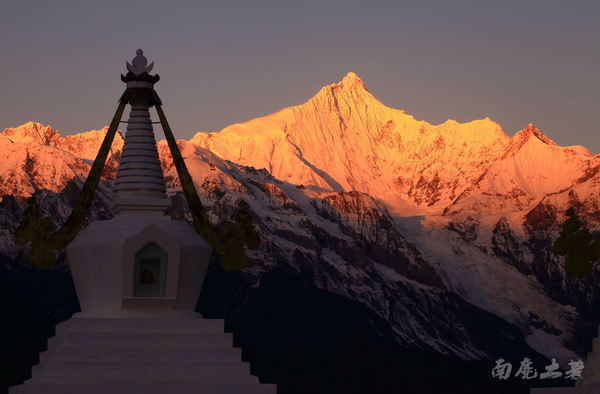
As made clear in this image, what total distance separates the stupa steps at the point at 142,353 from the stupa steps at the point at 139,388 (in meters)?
0.88

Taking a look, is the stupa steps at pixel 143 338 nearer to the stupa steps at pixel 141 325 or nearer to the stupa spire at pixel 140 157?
the stupa steps at pixel 141 325

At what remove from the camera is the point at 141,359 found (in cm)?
3769

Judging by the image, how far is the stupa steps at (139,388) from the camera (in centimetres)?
3662

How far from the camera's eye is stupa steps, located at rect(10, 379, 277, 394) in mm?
36625

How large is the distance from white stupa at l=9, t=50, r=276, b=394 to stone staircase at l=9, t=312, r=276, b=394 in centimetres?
3

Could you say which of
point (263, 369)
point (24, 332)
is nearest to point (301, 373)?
point (263, 369)

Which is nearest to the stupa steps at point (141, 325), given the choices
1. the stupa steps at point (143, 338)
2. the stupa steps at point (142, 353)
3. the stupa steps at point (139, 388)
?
the stupa steps at point (143, 338)

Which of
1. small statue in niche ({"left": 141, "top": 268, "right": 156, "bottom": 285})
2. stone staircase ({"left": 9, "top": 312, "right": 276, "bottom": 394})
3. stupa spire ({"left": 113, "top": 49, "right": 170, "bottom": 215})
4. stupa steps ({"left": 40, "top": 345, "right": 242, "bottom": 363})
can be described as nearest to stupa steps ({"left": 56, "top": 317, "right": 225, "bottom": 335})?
stone staircase ({"left": 9, "top": 312, "right": 276, "bottom": 394})

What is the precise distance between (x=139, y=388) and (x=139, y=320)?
87.1 inches

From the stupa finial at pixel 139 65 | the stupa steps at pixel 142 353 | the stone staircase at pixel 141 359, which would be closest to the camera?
the stone staircase at pixel 141 359

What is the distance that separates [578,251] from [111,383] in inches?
670

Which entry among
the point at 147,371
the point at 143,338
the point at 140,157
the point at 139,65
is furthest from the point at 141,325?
the point at 139,65

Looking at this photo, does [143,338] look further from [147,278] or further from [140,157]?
[140,157]

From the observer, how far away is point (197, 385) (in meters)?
37.3
